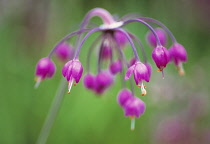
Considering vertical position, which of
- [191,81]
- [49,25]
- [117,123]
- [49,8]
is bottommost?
[117,123]

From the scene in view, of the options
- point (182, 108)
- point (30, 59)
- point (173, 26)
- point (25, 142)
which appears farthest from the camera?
point (173, 26)

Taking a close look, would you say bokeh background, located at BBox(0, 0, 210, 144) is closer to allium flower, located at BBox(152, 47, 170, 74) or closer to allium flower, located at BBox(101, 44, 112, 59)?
allium flower, located at BBox(101, 44, 112, 59)

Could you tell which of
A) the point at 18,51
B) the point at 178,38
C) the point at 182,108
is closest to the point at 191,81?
the point at 182,108

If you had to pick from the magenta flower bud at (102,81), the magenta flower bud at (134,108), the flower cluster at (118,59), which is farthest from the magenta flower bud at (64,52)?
the magenta flower bud at (134,108)

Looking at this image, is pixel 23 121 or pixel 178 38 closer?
pixel 23 121

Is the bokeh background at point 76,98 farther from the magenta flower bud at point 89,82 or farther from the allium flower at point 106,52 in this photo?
the magenta flower bud at point 89,82

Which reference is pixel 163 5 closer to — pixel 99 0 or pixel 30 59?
pixel 99 0

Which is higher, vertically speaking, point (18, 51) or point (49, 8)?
point (49, 8)
